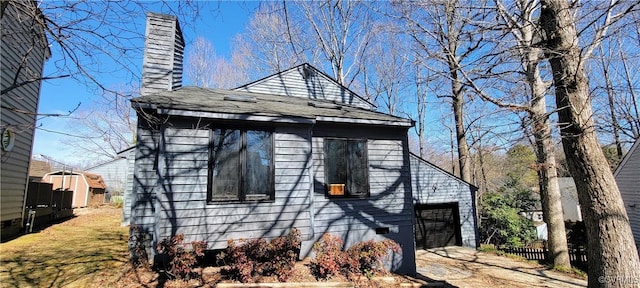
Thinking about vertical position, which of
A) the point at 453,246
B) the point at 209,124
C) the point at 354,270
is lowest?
the point at 453,246

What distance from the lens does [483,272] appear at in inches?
379

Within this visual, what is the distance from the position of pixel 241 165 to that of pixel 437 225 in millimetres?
11191

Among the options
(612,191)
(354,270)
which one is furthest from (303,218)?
(612,191)

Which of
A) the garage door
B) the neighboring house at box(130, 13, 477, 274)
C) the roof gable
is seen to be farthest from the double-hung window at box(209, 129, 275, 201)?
the garage door

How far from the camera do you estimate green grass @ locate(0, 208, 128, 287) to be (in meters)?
5.65

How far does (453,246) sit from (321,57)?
1433 centimetres

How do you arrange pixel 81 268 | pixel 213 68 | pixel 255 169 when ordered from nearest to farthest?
1. pixel 81 268
2. pixel 255 169
3. pixel 213 68

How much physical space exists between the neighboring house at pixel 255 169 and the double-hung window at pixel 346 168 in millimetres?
28

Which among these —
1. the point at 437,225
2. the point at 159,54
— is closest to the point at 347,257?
the point at 159,54

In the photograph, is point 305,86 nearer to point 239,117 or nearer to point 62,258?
point 239,117

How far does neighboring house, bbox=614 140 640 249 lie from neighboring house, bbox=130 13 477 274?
1313 centimetres

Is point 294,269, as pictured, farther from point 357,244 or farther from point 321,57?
point 321,57

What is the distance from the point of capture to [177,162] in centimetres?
622

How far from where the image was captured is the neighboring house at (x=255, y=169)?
6.21 metres
